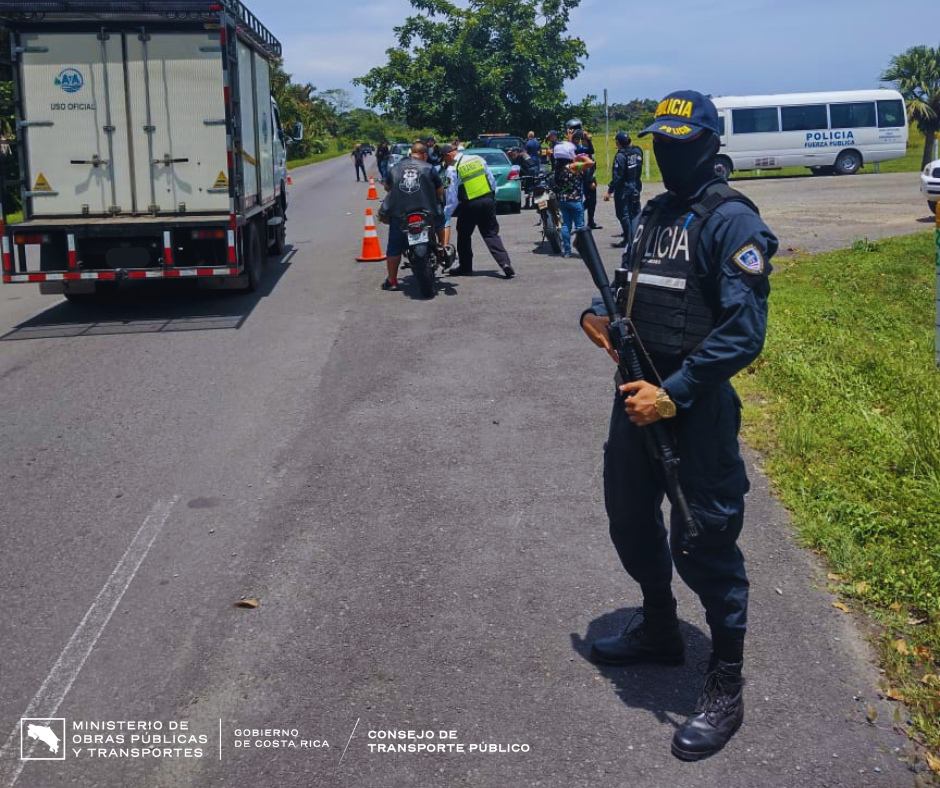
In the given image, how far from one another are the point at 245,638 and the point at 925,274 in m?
11.4

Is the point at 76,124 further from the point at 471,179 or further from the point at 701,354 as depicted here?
the point at 701,354

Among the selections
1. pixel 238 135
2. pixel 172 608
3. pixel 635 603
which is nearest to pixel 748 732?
pixel 635 603

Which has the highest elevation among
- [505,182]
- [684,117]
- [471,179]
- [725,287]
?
[505,182]

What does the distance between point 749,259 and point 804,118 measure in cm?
3549

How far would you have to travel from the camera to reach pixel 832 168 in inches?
1464

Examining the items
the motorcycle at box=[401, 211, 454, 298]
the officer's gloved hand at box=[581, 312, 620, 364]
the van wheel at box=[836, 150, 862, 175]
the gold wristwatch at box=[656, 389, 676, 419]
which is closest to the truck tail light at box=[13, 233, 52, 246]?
the motorcycle at box=[401, 211, 454, 298]

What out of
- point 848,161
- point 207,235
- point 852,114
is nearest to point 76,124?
point 207,235

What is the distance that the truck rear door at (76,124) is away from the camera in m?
11.1

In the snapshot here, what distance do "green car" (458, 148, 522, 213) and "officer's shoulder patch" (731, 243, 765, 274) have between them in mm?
20600

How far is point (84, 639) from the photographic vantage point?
4.37 metres

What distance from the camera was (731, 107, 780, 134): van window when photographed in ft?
118

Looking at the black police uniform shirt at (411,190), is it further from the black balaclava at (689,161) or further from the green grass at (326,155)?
the green grass at (326,155)

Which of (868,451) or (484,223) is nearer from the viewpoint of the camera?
(868,451)

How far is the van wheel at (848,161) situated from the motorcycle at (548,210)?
953 inches
